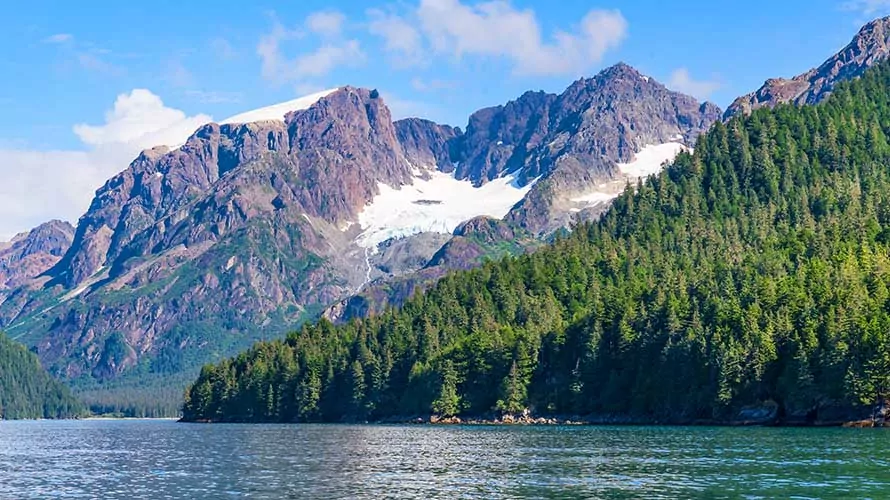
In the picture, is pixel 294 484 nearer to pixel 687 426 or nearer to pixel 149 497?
pixel 149 497

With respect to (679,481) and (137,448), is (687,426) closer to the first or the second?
(137,448)

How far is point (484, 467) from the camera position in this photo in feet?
362

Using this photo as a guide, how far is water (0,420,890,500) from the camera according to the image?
8844 cm

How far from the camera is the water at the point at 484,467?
290 feet

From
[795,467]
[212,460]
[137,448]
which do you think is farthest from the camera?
[137,448]

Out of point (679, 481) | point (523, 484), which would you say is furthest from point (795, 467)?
point (523, 484)

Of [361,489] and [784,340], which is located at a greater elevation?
[784,340]

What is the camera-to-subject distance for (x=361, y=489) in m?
91.6

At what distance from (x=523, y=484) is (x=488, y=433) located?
296ft

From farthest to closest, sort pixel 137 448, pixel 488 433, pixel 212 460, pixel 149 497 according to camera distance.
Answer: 1. pixel 488 433
2. pixel 137 448
3. pixel 212 460
4. pixel 149 497

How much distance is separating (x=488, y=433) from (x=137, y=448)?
180 ft

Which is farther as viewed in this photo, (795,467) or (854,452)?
(854,452)

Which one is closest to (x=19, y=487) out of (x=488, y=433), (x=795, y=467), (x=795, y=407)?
(x=795, y=467)

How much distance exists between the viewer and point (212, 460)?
126812 mm
